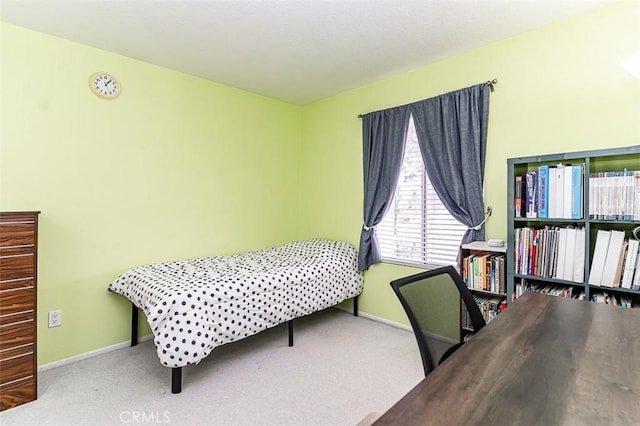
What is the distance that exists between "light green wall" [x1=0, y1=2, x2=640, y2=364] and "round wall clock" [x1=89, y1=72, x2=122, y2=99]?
0.05 m

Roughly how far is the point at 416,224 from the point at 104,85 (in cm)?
295

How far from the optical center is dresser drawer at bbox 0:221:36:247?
186cm

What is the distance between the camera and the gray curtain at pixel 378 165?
10.2 ft

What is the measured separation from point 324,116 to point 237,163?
118 centimetres

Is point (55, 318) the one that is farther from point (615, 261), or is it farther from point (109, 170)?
point (615, 261)

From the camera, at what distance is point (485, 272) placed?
2.32m

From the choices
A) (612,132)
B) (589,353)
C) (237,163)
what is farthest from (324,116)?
(589,353)

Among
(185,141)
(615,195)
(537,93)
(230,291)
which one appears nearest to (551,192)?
(615,195)

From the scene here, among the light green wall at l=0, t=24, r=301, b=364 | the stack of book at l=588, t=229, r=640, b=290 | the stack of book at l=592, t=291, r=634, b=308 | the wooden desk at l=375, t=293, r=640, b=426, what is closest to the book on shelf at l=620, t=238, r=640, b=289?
the stack of book at l=588, t=229, r=640, b=290

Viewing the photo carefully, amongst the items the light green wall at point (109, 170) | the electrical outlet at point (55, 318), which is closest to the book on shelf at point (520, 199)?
the light green wall at point (109, 170)

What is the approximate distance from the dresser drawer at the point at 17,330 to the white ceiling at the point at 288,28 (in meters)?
1.94

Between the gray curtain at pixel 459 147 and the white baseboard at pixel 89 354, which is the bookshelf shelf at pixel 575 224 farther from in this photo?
→ the white baseboard at pixel 89 354

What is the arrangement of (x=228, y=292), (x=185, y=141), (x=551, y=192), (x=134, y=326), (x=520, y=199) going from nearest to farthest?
(x=551, y=192) < (x=520, y=199) < (x=228, y=292) < (x=134, y=326) < (x=185, y=141)

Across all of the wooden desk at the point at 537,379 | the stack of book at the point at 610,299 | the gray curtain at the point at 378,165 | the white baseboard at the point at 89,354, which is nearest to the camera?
the wooden desk at the point at 537,379
